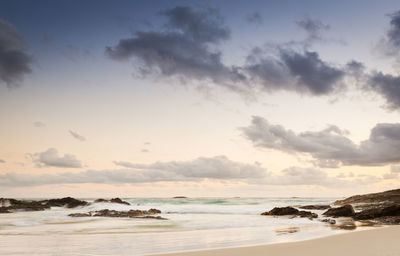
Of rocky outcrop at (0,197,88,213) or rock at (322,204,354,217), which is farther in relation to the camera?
rocky outcrop at (0,197,88,213)

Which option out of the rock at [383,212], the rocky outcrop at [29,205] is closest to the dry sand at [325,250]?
the rock at [383,212]

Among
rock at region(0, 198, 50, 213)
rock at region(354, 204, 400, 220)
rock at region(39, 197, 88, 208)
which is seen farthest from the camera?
rock at region(39, 197, 88, 208)

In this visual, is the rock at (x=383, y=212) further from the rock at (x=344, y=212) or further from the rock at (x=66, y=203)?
the rock at (x=66, y=203)

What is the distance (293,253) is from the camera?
364 inches

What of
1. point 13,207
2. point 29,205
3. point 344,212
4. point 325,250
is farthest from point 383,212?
point 29,205

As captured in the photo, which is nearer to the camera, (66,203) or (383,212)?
(383,212)

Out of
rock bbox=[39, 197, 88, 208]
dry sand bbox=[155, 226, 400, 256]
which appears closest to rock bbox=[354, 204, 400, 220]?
dry sand bbox=[155, 226, 400, 256]

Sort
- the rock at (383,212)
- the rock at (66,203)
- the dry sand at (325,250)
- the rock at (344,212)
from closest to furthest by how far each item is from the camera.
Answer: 1. the dry sand at (325,250)
2. the rock at (383,212)
3. the rock at (344,212)
4. the rock at (66,203)

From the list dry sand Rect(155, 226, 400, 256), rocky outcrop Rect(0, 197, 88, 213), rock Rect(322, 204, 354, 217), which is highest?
rocky outcrop Rect(0, 197, 88, 213)

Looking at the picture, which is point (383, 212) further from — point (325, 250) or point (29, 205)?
point (29, 205)

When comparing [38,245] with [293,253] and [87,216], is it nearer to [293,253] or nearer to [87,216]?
[293,253]

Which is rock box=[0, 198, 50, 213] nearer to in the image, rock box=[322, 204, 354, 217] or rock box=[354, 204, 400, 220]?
rock box=[322, 204, 354, 217]

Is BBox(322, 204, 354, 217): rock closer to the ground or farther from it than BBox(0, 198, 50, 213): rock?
closer to the ground

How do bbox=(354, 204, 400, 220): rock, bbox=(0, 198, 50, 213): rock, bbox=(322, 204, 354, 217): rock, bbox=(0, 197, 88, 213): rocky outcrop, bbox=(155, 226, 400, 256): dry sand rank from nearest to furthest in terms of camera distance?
bbox=(155, 226, 400, 256): dry sand < bbox=(354, 204, 400, 220): rock < bbox=(322, 204, 354, 217): rock < bbox=(0, 198, 50, 213): rock < bbox=(0, 197, 88, 213): rocky outcrop
